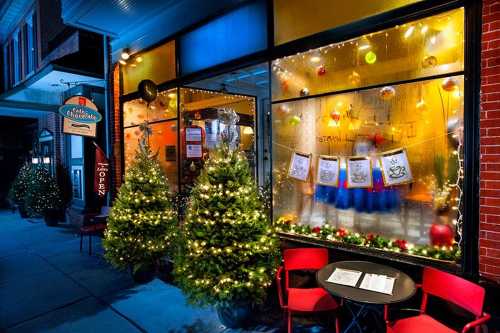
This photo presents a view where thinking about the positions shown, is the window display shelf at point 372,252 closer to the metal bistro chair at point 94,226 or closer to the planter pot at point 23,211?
the metal bistro chair at point 94,226

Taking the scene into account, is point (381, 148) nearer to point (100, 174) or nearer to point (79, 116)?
point (79, 116)

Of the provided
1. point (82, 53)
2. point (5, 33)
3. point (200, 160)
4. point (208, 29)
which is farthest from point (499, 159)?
point (5, 33)

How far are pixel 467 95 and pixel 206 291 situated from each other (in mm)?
3535

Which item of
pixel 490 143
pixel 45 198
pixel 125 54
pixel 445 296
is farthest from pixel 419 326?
pixel 45 198

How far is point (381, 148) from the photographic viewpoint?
190 inches

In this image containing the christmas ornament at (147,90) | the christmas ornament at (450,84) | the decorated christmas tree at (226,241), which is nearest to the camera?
the decorated christmas tree at (226,241)

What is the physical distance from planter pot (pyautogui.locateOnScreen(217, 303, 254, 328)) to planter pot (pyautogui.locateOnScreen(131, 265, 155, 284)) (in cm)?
203

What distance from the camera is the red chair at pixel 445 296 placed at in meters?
2.60

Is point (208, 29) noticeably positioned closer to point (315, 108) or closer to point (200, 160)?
point (315, 108)

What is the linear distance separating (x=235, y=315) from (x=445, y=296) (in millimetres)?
2259

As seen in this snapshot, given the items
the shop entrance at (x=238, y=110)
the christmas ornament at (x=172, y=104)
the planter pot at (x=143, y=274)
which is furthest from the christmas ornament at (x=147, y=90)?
the planter pot at (x=143, y=274)

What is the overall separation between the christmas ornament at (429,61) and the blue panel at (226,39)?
7.87 ft

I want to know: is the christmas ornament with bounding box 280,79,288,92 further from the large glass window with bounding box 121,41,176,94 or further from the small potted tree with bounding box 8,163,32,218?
the small potted tree with bounding box 8,163,32,218

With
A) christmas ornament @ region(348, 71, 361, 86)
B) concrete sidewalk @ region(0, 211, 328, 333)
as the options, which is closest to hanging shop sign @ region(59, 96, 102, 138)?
concrete sidewalk @ region(0, 211, 328, 333)
